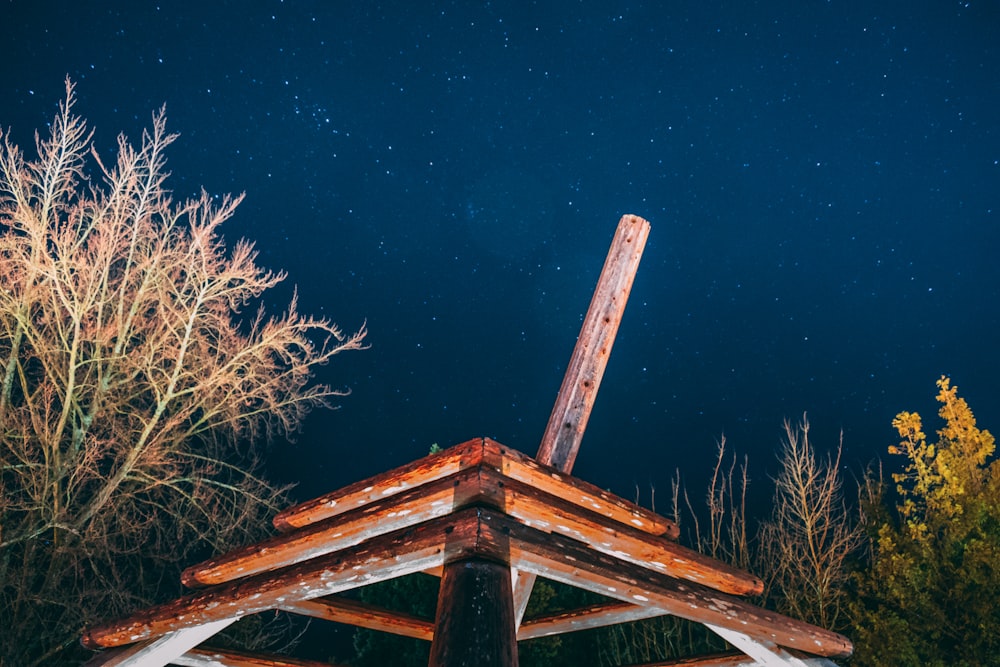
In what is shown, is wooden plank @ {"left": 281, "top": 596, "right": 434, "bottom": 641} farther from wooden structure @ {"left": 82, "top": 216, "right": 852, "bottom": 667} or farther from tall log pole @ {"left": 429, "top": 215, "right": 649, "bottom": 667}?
tall log pole @ {"left": 429, "top": 215, "right": 649, "bottom": 667}

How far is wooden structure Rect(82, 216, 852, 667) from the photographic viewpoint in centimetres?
213

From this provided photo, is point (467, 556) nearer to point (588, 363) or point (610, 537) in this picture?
point (610, 537)

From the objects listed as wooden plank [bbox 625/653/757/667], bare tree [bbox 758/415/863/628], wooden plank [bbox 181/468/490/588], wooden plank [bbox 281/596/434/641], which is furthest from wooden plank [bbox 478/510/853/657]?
bare tree [bbox 758/415/863/628]

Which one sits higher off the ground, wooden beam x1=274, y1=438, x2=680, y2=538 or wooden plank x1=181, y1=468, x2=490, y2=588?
wooden beam x1=274, y1=438, x2=680, y2=538

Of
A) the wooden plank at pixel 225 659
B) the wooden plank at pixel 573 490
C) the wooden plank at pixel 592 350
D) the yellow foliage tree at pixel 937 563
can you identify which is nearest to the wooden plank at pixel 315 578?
the wooden plank at pixel 573 490

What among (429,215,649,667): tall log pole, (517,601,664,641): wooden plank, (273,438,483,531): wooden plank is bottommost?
(517,601,664,641): wooden plank

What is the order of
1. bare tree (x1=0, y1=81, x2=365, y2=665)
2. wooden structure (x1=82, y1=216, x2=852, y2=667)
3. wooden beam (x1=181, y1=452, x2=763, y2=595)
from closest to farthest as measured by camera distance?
wooden structure (x1=82, y1=216, x2=852, y2=667) → wooden beam (x1=181, y1=452, x2=763, y2=595) → bare tree (x1=0, y1=81, x2=365, y2=665)

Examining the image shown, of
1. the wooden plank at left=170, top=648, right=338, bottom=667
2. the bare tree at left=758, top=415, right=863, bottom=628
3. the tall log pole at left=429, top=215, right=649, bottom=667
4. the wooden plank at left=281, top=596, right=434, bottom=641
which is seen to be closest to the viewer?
the tall log pole at left=429, top=215, right=649, bottom=667

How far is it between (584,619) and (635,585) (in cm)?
203

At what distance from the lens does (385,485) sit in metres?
2.86

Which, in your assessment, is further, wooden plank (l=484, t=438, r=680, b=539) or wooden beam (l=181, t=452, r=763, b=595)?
wooden plank (l=484, t=438, r=680, b=539)

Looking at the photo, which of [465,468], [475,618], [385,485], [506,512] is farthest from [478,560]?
[385,485]

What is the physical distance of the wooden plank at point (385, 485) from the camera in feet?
8.61

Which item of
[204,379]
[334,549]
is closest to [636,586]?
[334,549]
